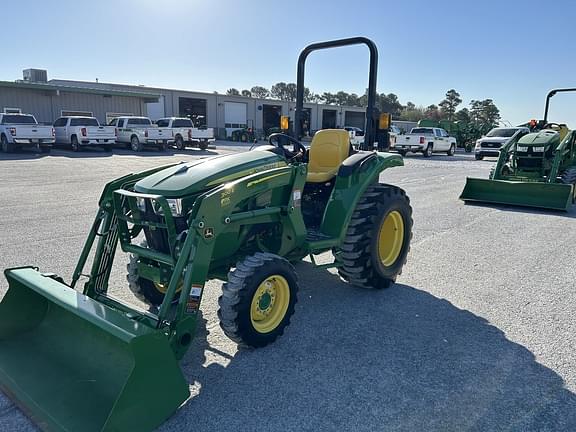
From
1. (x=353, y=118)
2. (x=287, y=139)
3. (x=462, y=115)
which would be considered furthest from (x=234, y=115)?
(x=462, y=115)

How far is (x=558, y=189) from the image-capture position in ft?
28.9

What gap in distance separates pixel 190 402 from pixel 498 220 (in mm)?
6920

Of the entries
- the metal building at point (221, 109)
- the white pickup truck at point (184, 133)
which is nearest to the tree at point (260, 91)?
the metal building at point (221, 109)

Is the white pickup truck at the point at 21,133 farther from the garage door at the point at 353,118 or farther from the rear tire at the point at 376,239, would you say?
the garage door at the point at 353,118

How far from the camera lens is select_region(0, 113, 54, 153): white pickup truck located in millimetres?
19141

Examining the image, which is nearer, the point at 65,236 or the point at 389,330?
the point at 389,330

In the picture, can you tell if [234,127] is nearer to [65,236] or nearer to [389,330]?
[65,236]

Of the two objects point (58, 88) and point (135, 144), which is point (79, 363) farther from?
point (58, 88)

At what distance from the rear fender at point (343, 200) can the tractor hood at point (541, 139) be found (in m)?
7.74

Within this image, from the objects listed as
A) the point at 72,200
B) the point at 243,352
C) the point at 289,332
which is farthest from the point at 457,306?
the point at 72,200

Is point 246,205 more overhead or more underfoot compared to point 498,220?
more overhead

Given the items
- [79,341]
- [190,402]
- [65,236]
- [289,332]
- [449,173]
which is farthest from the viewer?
[449,173]

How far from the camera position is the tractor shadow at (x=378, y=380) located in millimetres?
2557

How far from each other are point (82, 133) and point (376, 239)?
2018 cm
